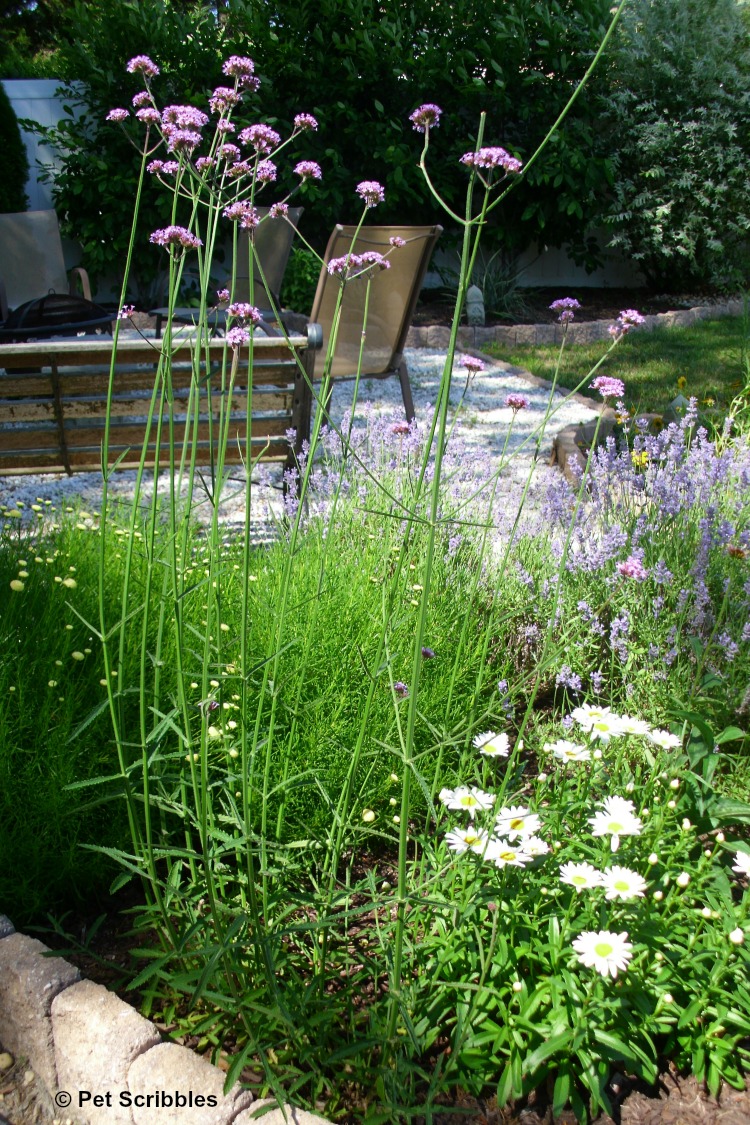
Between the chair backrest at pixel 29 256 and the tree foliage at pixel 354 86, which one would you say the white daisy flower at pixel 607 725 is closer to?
the chair backrest at pixel 29 256

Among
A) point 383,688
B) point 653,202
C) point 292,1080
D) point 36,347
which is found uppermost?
point 653,202

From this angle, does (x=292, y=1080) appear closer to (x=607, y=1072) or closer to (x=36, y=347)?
(x=607, y=1072)

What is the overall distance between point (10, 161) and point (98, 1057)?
9267 mm

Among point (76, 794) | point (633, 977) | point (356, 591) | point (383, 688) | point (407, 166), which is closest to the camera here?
point (633, 977)

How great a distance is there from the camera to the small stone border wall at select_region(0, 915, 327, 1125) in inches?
56.8

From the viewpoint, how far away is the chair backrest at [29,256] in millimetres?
7762

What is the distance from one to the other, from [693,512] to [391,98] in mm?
7978

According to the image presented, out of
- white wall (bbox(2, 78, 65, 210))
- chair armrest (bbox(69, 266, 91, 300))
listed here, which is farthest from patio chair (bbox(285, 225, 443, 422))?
white wall (bbox(2, 78, 65, 210))

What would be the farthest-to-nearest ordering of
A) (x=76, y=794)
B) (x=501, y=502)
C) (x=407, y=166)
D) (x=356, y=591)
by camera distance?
(x=407, y=166)
(x=501, y=502)
(x=356, y=591)
(x=76, y=794)

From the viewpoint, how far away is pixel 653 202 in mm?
9617

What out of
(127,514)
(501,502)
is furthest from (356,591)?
(501,502)

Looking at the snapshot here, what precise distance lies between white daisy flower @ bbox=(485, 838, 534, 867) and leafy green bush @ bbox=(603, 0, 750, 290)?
903 cm

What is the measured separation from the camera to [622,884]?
145cm

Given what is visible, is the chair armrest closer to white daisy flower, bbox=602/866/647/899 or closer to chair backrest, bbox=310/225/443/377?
chair backrest, bbox=310/225/443/377
